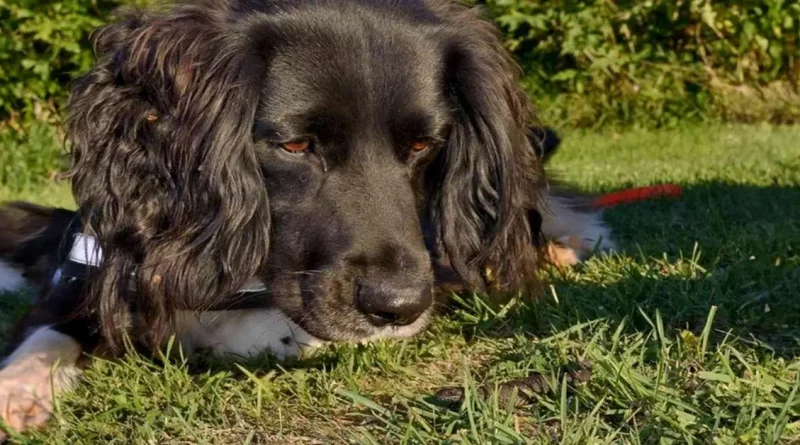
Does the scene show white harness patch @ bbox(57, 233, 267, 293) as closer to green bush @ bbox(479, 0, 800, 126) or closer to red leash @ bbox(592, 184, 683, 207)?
red leash @ bbox(592, 184, 683, 207)

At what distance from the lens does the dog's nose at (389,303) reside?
2.66 meters

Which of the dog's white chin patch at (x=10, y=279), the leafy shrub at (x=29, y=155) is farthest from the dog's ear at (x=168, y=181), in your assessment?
the leafy shrub at (x=29, y=155)

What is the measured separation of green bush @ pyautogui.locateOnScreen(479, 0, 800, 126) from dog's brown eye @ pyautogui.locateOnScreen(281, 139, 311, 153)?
6.57 metres

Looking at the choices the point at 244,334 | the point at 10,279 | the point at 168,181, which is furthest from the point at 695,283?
the point at 10,279

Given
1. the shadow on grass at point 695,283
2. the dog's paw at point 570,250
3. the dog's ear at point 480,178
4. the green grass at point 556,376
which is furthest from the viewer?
the dog's paw at point 570,250

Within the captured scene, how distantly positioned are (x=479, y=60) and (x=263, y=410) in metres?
1.47

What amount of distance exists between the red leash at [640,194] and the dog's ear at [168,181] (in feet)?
9.10

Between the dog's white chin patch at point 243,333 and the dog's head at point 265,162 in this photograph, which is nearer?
the dog's head at point 265,162

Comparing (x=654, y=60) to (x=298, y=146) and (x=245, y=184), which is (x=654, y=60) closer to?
(x=298, y=146)

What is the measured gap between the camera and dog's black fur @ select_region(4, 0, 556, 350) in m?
2.80

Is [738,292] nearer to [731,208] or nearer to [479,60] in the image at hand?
[479,60]

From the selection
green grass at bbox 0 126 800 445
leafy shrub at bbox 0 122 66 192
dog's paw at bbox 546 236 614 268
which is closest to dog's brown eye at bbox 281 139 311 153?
green grass at bbox 0 126 800 445

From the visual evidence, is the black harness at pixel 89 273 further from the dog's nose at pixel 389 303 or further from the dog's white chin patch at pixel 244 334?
the dog's nose at pixel 389 303

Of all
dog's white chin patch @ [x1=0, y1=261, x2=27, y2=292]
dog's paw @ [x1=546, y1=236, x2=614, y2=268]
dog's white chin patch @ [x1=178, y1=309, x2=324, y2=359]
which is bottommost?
dog's white chin patch @ [x1=0, y1=261, x2=27, y2=292]
